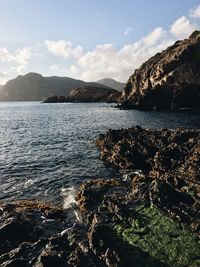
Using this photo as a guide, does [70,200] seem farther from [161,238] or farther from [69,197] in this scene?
[161,238]

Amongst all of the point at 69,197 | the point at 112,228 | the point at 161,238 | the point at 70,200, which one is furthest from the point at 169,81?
the point at 161,238

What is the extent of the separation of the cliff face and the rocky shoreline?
92.6 m

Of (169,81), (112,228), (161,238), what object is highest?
(169,81)

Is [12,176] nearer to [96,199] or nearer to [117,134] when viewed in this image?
[96,199]

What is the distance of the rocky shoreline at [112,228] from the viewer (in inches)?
Answer: 591

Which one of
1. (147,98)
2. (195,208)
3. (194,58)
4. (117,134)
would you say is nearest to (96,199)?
(195,208)

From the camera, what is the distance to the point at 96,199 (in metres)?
23.6

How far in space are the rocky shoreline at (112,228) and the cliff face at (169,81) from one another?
92.6 m

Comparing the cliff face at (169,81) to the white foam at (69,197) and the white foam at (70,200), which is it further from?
the white foam at (70,200)

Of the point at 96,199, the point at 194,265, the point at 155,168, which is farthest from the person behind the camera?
the point at 155,168

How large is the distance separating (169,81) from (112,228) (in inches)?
5440

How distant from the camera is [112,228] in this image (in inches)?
696

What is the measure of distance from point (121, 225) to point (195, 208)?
5.07 m

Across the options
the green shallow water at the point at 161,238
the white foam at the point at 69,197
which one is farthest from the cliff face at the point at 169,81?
the green shallow water at the point at 161,238
